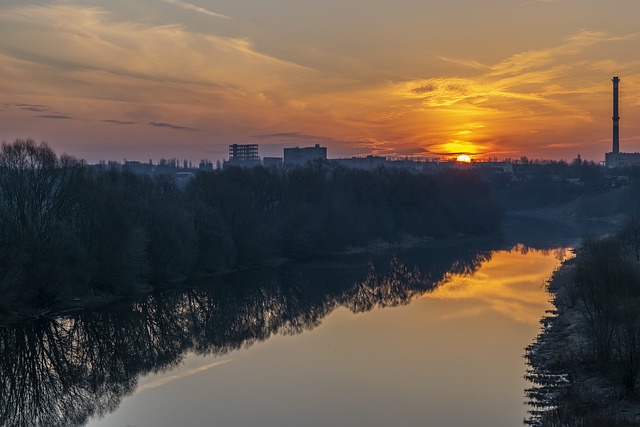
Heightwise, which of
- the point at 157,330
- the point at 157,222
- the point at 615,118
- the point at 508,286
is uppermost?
the point at 615,118

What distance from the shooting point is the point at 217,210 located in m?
39.8

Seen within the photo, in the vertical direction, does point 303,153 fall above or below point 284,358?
above

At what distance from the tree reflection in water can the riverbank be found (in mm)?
8679

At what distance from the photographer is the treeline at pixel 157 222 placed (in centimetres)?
2627

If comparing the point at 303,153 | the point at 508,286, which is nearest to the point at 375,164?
the point at 303,153

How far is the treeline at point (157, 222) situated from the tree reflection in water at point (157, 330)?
68.8 inches

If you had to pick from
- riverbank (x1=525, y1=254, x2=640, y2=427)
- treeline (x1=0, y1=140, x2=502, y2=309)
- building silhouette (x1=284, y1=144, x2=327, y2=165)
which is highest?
building silhouette (x1=284, y1=144, x2=327, y2=165)

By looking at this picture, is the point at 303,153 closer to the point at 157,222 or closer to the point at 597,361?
the point at 157,222

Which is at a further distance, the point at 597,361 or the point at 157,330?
the point at 157,330

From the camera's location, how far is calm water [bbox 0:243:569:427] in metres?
15.4

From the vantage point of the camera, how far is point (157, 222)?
33.3 meters

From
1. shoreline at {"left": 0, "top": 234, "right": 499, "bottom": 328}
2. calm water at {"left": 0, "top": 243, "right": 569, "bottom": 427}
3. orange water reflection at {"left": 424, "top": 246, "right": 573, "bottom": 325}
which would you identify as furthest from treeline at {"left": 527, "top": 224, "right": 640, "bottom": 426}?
shoreline at {"left": 0, "top": 234, "right": 499, "bottom": 328}

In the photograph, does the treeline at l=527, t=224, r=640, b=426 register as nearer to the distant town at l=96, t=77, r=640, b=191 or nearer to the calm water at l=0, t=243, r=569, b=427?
the calm water at l=0, t=243, r=569, b=427

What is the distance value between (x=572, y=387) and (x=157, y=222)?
74.9 feet
